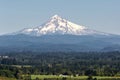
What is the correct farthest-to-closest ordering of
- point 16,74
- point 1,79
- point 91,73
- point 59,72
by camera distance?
point 59,72
point 91,73
point 16,74
point 1,79

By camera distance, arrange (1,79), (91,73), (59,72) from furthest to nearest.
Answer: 1. (59,72)
2. (91,73)
3. (1,79)

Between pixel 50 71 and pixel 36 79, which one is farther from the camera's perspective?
pixel 50 71

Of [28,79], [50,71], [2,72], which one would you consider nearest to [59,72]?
[50,71]

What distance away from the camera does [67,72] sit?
12644 centimetres

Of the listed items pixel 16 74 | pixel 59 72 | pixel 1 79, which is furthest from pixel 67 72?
pixel 1 79

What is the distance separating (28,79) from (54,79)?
5.75 meters

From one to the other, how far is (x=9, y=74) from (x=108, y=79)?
72.5 ft

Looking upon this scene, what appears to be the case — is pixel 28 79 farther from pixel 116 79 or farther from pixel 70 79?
pixel 116 79

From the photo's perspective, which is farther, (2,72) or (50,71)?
(50,71)

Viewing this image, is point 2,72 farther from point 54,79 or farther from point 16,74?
point 54,79

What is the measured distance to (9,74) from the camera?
11050 cm

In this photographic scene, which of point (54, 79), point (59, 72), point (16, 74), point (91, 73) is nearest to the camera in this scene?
point (54, 79)

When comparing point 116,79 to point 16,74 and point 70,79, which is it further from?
point 16,74

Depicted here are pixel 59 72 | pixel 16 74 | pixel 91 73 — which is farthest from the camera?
pixel 59 72
